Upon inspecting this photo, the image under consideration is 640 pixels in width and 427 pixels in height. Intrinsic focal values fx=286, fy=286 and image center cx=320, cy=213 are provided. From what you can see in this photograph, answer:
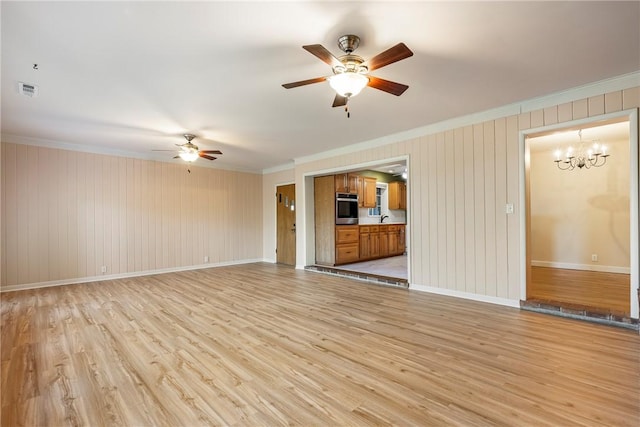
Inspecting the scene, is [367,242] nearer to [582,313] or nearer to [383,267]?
[383,267]

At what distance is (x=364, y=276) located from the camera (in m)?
5.51

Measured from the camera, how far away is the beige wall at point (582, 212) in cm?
542

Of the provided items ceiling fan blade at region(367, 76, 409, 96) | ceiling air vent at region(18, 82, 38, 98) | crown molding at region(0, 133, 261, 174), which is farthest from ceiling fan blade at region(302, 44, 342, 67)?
crown molding at region(0, 133, 261, 174)

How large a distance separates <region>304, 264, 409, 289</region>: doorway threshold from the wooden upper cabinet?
207cm

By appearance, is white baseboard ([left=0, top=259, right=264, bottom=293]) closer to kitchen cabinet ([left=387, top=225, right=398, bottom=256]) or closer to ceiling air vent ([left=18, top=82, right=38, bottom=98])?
ceiling air vent ([left=18, top=82, right=38, bottom=98])

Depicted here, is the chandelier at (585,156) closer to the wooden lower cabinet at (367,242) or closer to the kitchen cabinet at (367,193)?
the kitchen cabinet at (367,193)

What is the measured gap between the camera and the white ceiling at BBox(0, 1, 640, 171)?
6.65 feet

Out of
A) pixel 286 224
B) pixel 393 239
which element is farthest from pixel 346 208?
pixel 393 239

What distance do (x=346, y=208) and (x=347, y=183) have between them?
2.02 feet

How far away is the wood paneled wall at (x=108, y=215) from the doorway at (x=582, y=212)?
6770mm

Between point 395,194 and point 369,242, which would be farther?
point 395,194

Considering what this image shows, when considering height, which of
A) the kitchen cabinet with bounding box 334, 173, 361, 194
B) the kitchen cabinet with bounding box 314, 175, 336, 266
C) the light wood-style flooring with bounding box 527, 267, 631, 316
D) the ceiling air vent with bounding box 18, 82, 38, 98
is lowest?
the light wood-style flooring with bounding box 527, 267, 631, 316

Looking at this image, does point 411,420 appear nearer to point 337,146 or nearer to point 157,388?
point 157,388

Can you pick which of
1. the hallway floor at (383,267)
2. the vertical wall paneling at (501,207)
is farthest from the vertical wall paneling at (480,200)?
the hallway floor at (383,267)
